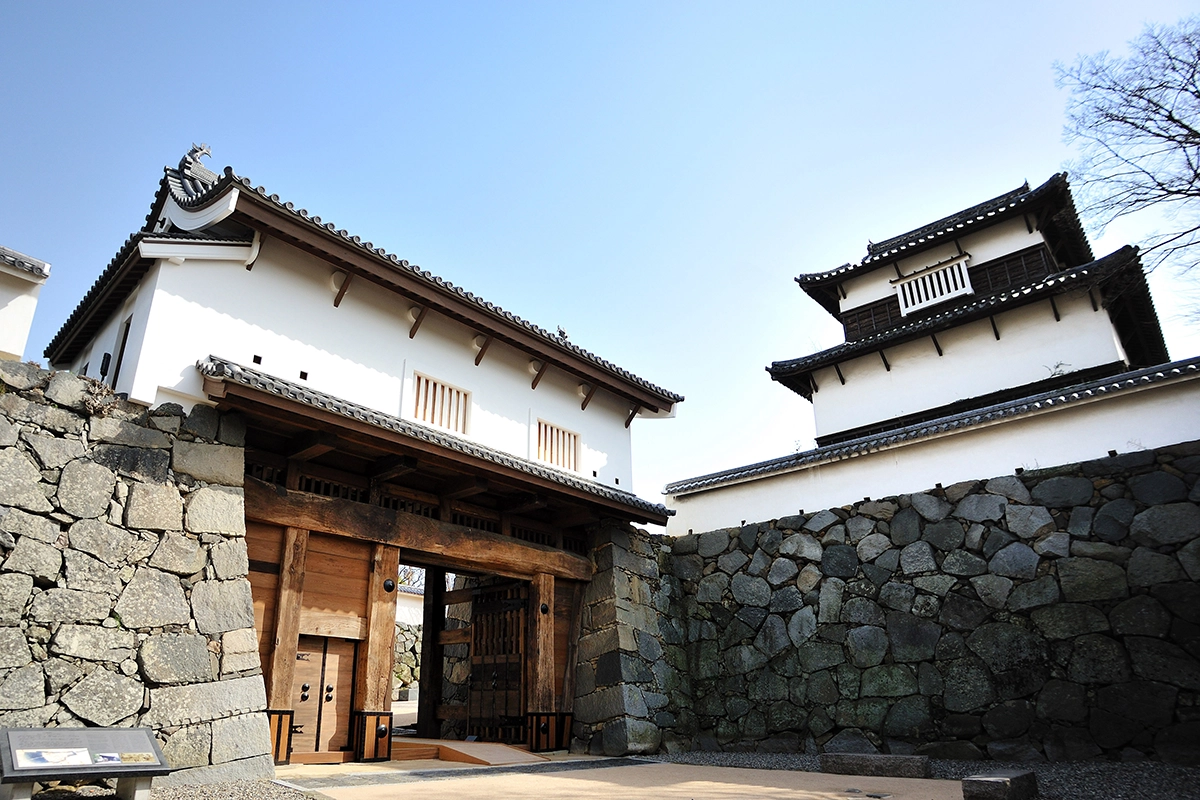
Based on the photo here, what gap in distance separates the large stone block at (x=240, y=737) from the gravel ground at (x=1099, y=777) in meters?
5.89

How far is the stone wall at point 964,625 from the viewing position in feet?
27.2

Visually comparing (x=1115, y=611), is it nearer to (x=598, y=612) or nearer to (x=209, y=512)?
(x=598, y=612)

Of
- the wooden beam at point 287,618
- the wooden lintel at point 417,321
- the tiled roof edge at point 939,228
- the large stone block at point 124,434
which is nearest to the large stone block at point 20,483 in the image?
the large stone block at point 124,434

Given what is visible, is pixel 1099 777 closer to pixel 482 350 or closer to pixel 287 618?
pixel 287 618

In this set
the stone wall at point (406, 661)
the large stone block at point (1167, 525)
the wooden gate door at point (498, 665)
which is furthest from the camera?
the stone wall at point (406, 661)

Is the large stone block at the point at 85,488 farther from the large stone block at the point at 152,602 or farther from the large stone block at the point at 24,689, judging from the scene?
the large stone block at the point at 24,689

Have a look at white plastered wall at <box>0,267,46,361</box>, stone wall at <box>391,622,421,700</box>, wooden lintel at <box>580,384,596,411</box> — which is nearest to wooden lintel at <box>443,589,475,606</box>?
Answer: wooden lintel at <box>580,384,596,411</box>

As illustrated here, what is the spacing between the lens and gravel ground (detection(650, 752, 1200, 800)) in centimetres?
638

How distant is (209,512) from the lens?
24.1ft

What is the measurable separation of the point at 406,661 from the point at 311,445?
13998mm

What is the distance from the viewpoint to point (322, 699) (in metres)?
8.21

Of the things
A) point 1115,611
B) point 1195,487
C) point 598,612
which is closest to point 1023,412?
point 1195,487

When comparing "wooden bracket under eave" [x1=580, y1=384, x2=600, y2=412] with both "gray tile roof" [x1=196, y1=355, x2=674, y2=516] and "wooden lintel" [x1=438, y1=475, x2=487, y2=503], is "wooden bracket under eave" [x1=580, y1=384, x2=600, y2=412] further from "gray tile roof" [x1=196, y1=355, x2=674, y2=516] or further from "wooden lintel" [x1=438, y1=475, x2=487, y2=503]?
"wooden lintel" [x1=438, y1=475, x2=487, y2=503]

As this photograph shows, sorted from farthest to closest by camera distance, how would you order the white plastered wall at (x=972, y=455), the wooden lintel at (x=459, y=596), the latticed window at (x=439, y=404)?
the wooden lintel at (x=459, y=596), the latticed window at (x=439, y=404), the white plastered wall at (x=972, y=455)
